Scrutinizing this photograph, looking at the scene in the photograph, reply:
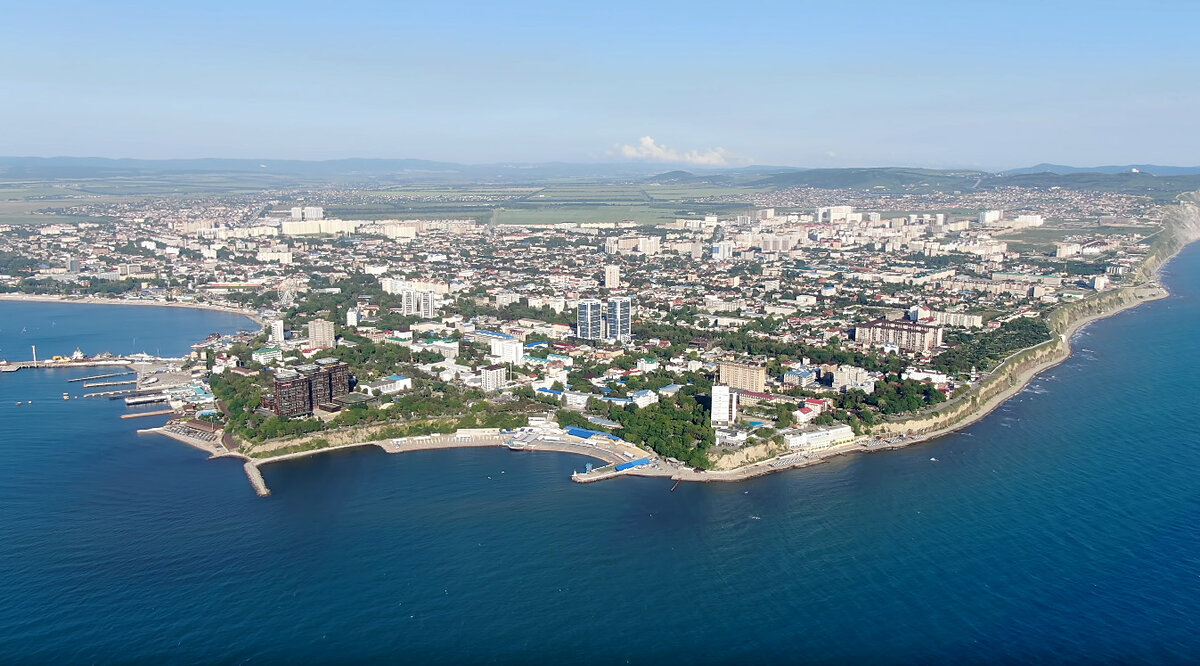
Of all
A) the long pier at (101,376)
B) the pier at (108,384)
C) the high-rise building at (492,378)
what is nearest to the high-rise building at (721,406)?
the high-rise building at (492,378)

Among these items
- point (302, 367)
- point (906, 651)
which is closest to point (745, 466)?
point (906, 651)

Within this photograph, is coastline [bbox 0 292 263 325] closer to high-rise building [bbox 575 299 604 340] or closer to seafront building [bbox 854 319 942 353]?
high-rise building [bbox 575 299 604 340]

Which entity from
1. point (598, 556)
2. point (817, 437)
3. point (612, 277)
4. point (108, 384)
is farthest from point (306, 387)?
point (612, 277)

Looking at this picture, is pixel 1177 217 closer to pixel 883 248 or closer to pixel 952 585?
pixel 883 248

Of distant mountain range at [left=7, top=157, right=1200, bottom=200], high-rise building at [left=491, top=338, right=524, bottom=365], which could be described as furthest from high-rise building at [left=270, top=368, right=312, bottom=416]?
distant mountain range at [left=7, top=157, right=1200, bottom=200]

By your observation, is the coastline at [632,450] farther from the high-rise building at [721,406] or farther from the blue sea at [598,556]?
the high-rise building at [721,406]
